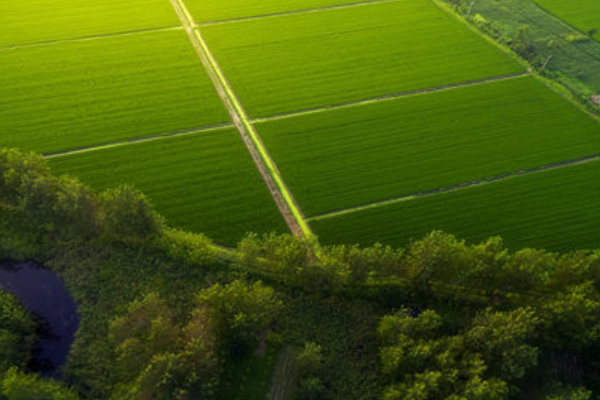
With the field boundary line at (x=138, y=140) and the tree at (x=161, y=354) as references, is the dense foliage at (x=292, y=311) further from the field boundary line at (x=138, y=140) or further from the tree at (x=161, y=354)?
the field boundary line at (x=138, y=140)

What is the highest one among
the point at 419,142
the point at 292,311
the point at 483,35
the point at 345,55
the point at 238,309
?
the point at 483,35

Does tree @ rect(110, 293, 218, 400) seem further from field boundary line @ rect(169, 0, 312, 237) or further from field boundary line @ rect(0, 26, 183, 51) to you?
field boundary line @ rect(0, 26, 183, 51)

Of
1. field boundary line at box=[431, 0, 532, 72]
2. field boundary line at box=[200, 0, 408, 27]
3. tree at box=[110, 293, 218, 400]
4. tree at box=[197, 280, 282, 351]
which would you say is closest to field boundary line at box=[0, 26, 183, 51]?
field boundary line at box=[200, 0, 408, 27]

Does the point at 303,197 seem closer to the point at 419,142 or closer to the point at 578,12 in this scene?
the point at 419,142

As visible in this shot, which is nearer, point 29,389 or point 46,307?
point 29,389

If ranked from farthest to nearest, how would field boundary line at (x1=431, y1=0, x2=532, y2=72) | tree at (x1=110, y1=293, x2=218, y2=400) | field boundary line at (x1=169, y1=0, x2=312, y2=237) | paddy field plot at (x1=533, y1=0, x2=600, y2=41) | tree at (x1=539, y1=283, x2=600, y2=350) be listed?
paddy field plot at (x1=533, y1=0, x2=600, y2=41), field boundary line at (x1=431, y1=0, x2=532, y2=72), field boundary line at (x1=169, y1=0, x2=312, y2=237), tree at (x1=539, y1=283, x2=600, y2=350), tree at (x1=110, y1=293, x2=218, y2=400)

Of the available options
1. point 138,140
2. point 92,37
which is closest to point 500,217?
point 138,140

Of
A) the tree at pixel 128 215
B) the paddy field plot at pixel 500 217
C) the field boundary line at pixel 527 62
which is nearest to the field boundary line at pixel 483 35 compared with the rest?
the field boundary line at pixel 527 62
